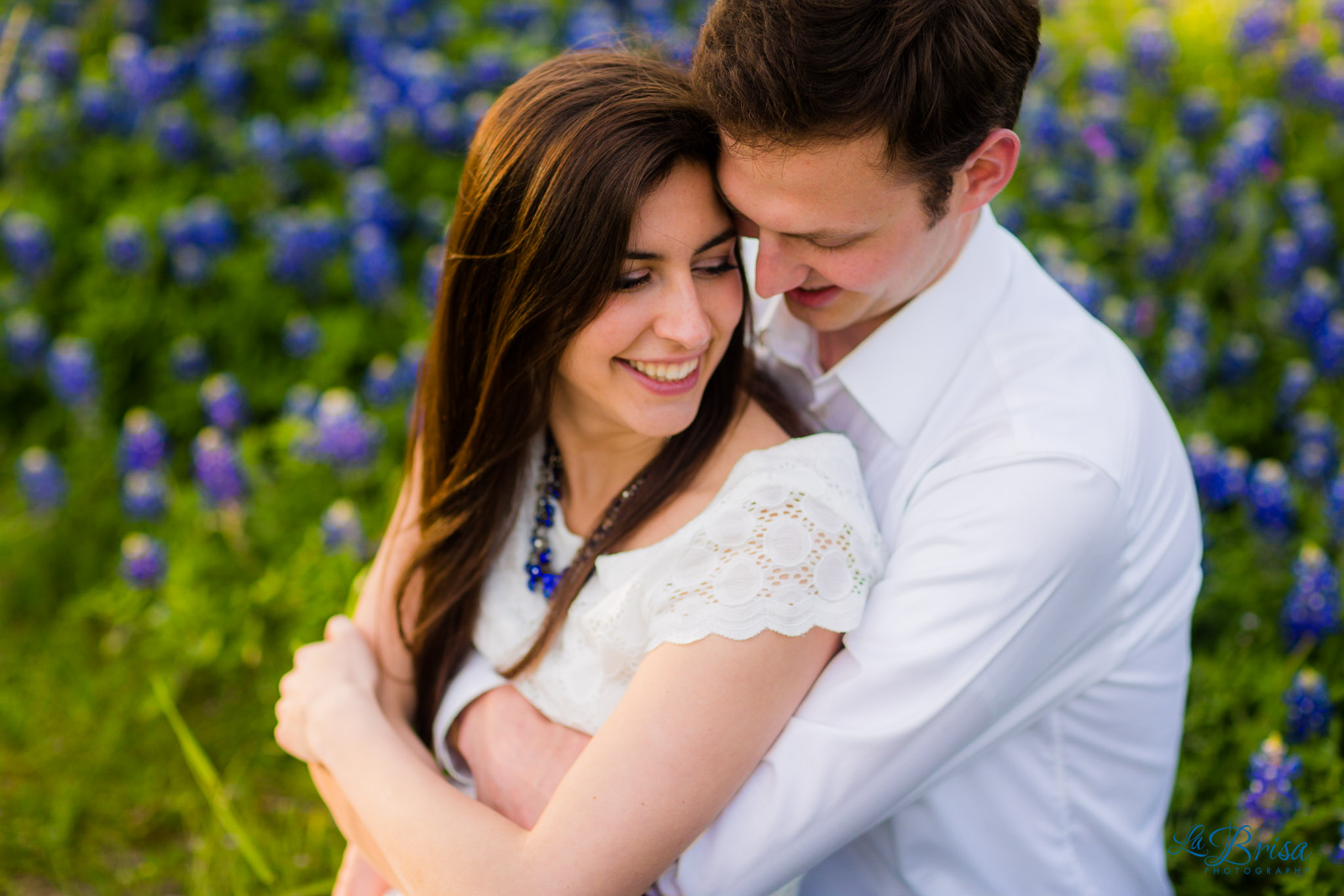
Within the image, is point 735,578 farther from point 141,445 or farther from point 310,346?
point 310,346

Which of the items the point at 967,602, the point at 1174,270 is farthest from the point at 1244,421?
the point at 967,602

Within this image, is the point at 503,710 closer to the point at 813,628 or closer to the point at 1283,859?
the point at 813,628

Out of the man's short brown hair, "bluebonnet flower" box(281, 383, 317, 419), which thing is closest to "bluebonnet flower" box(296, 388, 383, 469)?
"bluebonnet flower" box(281, 383, 317, 419)

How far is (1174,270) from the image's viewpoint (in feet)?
12.1

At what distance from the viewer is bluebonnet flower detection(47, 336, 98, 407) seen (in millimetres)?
3449

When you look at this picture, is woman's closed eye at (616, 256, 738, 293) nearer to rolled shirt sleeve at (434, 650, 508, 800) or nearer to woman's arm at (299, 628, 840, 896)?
woman's arm at (299, 628, 840, 896)

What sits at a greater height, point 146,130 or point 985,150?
point 985,150

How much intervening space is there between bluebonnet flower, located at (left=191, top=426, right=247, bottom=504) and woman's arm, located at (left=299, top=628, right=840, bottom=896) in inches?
59.5

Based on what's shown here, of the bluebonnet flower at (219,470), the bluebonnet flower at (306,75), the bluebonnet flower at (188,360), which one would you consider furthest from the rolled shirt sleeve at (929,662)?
the bluebonnet flower at (306,75)

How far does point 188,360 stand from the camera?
11.8 ft

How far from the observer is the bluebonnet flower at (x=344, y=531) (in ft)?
9.42

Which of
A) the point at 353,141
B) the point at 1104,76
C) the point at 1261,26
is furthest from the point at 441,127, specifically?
the point at 1261,26

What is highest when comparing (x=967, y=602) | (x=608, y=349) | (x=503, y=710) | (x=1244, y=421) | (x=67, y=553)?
(x=608, y=349)

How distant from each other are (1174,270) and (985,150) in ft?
7.11
